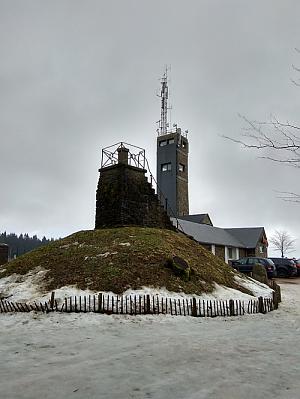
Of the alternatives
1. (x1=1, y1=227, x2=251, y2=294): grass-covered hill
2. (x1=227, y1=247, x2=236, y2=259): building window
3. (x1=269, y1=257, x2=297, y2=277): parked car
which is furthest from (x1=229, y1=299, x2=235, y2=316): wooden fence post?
(x1=227, y1=247, x2=236, y2=259): building window

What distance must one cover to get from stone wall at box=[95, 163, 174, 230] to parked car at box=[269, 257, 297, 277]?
1718 cm

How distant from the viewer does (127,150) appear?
2205 centimetres

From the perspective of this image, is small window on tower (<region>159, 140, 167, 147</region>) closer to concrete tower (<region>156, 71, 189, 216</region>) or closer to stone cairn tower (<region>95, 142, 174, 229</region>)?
concrete tower (<region>156, 71, 189, 216</region>)

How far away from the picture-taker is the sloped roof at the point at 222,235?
38.3 metres

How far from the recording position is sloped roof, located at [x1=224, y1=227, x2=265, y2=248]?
44.7 meters

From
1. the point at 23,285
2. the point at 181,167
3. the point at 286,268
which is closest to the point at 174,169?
the point at 181,167

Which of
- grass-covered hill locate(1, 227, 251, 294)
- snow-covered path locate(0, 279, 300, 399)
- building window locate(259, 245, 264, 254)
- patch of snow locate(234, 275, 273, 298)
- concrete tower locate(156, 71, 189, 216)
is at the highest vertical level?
concrete tower locate(156, 71, 189, 216)

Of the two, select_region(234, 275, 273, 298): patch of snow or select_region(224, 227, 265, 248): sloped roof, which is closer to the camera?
select_region(234, 275, 273, 298): patch of snow

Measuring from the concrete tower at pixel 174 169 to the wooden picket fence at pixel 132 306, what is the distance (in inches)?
1593

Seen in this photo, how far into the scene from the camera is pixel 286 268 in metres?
33.5

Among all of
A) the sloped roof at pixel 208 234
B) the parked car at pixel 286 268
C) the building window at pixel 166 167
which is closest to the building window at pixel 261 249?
the sloped roof at pixel 208 234

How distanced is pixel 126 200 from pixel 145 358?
14338 mm

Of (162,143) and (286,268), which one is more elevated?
(162,143)

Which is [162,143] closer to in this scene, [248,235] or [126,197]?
[248,235]
